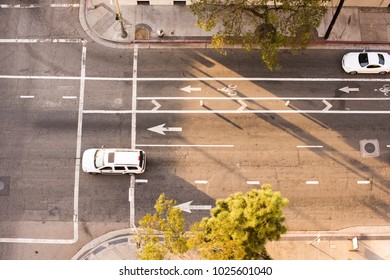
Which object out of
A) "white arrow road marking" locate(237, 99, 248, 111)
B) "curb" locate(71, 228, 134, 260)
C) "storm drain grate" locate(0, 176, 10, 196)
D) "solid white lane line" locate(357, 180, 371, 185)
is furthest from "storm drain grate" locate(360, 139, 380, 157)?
"storm drain grate" locate(0, 176, 10, 196)

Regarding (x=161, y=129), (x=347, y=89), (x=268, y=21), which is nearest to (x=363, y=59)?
(x=347, y=89)

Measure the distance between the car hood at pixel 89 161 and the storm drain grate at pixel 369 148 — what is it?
70.7 ft

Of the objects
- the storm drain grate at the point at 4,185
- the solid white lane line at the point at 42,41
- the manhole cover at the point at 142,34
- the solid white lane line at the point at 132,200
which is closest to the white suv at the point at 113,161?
the solid white lane line at the point at 132,200

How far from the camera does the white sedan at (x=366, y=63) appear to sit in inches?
1479

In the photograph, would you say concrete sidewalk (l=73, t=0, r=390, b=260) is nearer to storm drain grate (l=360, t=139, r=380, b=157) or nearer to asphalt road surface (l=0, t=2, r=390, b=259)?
asphalt road surface (l=0, t=2, r=390, b=259)

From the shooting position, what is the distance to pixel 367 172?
35.6m

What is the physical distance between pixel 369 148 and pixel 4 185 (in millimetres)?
29566

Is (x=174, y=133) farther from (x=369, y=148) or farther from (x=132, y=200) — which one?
(x=369, y=148)

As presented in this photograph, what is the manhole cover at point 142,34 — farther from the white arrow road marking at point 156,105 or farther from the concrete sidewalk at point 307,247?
the concrete sidewalk at point 307,247

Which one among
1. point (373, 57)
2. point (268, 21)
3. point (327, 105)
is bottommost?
point (327, 105)

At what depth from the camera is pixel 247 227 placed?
25.7 meters

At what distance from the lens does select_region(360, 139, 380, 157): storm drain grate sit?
3597 centimetres

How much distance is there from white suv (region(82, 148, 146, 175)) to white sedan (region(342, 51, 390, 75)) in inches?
750

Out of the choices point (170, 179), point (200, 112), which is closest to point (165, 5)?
point (200, 112)
